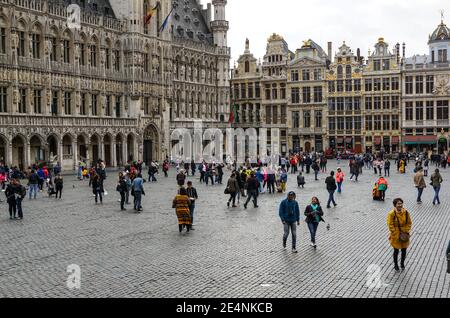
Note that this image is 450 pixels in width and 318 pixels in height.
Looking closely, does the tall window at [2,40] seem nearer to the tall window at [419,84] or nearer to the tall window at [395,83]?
the tall window at [395,83]

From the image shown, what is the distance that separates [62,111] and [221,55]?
28.9 metres

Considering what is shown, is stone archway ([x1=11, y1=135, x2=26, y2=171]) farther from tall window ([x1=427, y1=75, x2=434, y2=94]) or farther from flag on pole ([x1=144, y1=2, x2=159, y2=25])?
tall window ([x1=427, y1=75, x2=434, y2=94])

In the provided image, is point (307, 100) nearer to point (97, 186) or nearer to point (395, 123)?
point (395, 123)

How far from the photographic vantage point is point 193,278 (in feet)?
39.4

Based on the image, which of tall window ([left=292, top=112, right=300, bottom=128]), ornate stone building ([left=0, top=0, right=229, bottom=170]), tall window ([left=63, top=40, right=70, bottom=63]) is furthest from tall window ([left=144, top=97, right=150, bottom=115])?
tall window ([left=292, top=112, right=300, bottom=128])

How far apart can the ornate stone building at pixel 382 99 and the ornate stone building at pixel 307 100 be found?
5.51 metres

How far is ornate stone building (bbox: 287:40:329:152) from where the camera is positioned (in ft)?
241

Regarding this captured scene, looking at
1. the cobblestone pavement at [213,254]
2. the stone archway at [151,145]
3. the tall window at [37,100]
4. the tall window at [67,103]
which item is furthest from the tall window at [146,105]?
the cobblestone pavement at [213,254]

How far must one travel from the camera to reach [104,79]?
5488cm

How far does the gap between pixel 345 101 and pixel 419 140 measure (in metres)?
10.1

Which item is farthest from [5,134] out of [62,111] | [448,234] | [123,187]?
[448,234]

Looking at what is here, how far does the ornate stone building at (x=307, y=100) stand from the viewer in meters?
73.5

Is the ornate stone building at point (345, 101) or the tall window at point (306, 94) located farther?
the tall window at point (306, 94)
